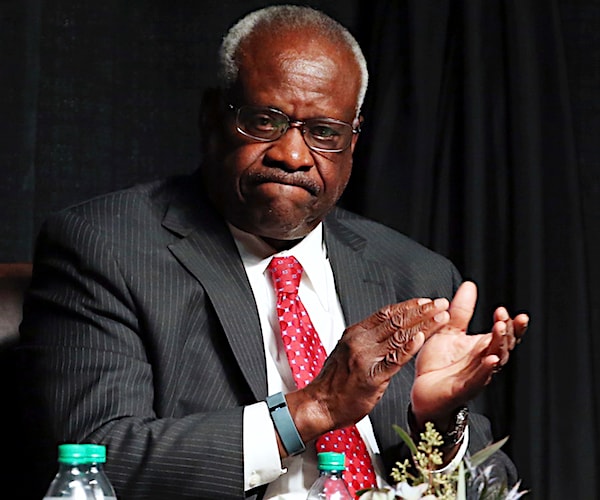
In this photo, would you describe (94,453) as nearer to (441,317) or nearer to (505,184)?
(441,317)

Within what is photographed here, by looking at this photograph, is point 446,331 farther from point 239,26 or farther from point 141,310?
point 239,26

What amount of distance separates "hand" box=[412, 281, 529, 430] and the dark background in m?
0.73

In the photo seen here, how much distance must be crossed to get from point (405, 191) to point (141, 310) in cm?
99

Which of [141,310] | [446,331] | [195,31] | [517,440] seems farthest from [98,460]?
[195,31]

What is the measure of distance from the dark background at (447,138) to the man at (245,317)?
0.48 meters

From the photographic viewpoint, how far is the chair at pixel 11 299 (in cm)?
211

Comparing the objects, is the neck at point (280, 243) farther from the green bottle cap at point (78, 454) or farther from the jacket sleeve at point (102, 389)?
the green bottle cap at point (78, 454)

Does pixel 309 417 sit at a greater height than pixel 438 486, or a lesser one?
lesser

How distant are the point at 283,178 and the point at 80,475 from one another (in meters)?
0.85

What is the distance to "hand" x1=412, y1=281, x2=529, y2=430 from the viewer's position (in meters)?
1.79

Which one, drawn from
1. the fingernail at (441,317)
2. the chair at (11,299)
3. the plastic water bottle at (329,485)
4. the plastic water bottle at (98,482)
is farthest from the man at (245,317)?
the plastic water bottle at (98,482)

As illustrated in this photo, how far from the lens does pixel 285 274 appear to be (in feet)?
6.98

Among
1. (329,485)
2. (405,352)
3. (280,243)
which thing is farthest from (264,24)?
(329,485)

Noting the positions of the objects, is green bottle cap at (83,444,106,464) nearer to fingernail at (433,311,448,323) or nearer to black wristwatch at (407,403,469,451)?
fingernail at (433,311,448,323)
